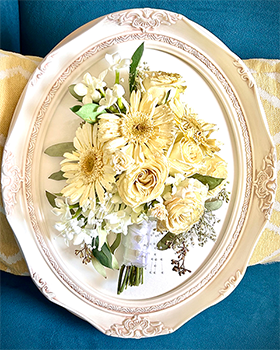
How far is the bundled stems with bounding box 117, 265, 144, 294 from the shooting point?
839mm

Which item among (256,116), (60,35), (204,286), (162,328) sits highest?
(60,35)

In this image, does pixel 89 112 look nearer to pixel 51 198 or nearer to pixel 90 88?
pixel 90 88

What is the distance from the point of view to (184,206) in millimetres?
629

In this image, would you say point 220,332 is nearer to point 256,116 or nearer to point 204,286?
point 204,286

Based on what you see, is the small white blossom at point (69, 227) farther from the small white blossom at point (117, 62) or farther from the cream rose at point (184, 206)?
the small white blossom at point (117, 62)

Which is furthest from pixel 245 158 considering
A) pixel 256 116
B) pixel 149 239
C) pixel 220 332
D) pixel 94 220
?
pixel 220 332

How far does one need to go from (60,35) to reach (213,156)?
0.64 m

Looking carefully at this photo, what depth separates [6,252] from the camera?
3.01 ft

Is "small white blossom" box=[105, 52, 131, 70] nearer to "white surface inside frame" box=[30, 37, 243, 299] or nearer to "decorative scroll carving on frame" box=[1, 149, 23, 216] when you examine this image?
"white surface inside frame" box=[30, 37, 243, 299]

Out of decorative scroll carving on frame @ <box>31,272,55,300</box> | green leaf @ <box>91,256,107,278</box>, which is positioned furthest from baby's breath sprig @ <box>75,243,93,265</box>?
decorative scroll carving on frame @ <box>31,272,55,300</box>

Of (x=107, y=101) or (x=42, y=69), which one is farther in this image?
(x=42, y=69)

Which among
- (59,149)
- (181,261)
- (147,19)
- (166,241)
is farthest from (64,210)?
(147,19)

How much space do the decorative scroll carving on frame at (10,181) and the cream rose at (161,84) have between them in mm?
373

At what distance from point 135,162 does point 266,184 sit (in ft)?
1.49
